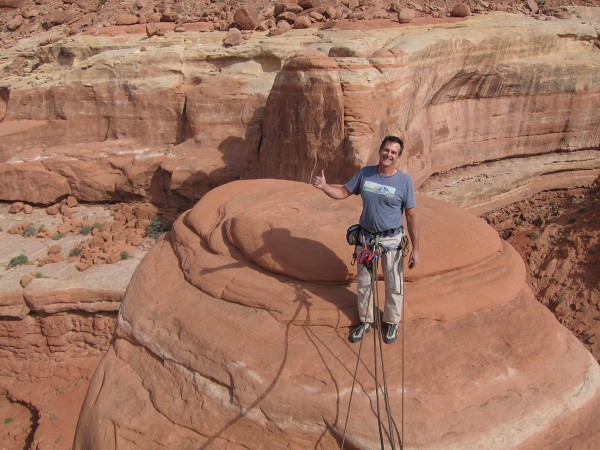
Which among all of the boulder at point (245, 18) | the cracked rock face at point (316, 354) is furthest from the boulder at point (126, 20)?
the cracked rock face at point (316, 354)

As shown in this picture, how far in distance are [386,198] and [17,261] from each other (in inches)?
305

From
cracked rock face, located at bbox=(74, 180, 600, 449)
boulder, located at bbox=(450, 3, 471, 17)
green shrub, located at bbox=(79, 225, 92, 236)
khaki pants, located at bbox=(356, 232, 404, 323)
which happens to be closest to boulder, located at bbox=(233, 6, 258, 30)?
boulder, located at bbox=(450, 3, 471, 17)

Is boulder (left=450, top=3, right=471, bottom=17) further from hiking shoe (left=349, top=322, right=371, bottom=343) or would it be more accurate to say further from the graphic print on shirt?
hiking shoe (left=349, top=322, right=371, bottom=343)

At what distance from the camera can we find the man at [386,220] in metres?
3.63

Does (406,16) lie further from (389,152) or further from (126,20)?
(389,152)

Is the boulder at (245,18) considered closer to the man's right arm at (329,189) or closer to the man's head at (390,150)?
the man's right arm at (329,189)

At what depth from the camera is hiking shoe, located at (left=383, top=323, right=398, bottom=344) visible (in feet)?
12.6

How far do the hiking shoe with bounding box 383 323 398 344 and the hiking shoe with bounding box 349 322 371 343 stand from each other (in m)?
0.16

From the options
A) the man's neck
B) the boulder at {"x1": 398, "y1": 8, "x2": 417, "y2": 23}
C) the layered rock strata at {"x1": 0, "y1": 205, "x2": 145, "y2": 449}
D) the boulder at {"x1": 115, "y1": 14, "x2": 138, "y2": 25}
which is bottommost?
the layered rock strata at {"x1": 0, "y1": 205, "x2": 145, "y2": 449}

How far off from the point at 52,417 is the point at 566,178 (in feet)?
38.5

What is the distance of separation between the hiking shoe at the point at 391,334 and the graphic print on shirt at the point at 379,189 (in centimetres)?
107

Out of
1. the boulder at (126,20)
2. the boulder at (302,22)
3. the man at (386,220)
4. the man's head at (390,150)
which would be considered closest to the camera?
the man's head at (390,150)

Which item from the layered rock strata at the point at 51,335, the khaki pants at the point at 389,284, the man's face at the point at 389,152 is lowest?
the layered rock strata at the point at 51,335

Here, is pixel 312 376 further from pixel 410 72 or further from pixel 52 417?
pixel 410 72
